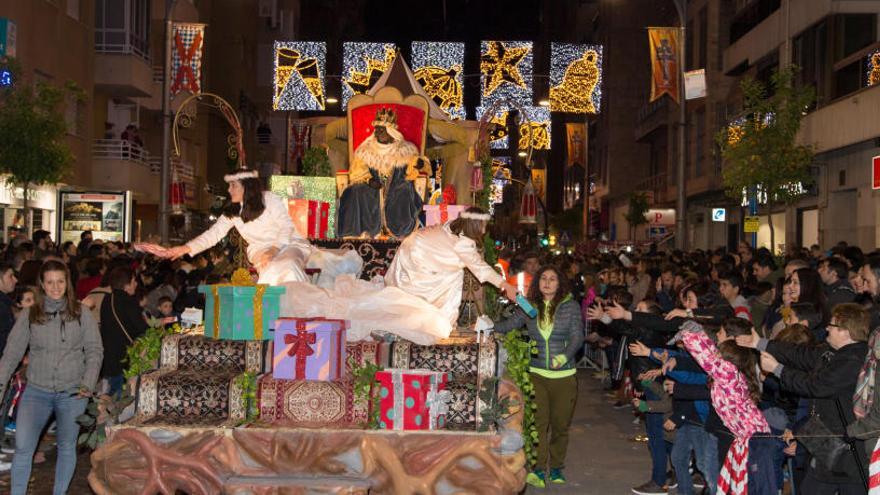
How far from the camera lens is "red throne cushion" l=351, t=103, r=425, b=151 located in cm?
1686

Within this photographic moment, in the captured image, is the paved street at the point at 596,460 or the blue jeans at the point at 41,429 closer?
the blue jeans at the point at 41,429

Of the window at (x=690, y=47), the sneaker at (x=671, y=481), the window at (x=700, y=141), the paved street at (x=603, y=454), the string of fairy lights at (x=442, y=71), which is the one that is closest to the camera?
the sneaker at (x=671, y=481)

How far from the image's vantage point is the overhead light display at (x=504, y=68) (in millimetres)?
28734

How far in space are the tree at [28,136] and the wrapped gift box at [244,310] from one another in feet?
39.6

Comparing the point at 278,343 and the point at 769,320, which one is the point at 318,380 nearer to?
the point at 278,343

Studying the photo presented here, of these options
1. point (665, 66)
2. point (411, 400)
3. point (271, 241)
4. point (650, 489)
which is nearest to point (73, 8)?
point (665, 66)

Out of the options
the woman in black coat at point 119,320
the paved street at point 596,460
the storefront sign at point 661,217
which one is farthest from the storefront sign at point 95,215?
the woman in black coat at point 119,320

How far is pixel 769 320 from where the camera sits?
10.6 m

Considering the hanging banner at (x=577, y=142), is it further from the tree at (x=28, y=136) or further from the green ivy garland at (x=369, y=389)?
the green ivy garland at (x=369, y=389)

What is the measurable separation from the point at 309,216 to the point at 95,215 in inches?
604

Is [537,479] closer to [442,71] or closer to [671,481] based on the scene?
[671,481]

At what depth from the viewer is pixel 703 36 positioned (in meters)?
37.5

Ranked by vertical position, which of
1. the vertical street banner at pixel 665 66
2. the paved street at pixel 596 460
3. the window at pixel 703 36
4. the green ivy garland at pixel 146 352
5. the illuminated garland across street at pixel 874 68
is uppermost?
the window at pixel 703 36

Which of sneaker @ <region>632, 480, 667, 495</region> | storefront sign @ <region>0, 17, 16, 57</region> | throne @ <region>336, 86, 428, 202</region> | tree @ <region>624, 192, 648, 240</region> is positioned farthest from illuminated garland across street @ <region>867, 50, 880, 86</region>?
tree @ <region>624, 192, 648, 240</region>
